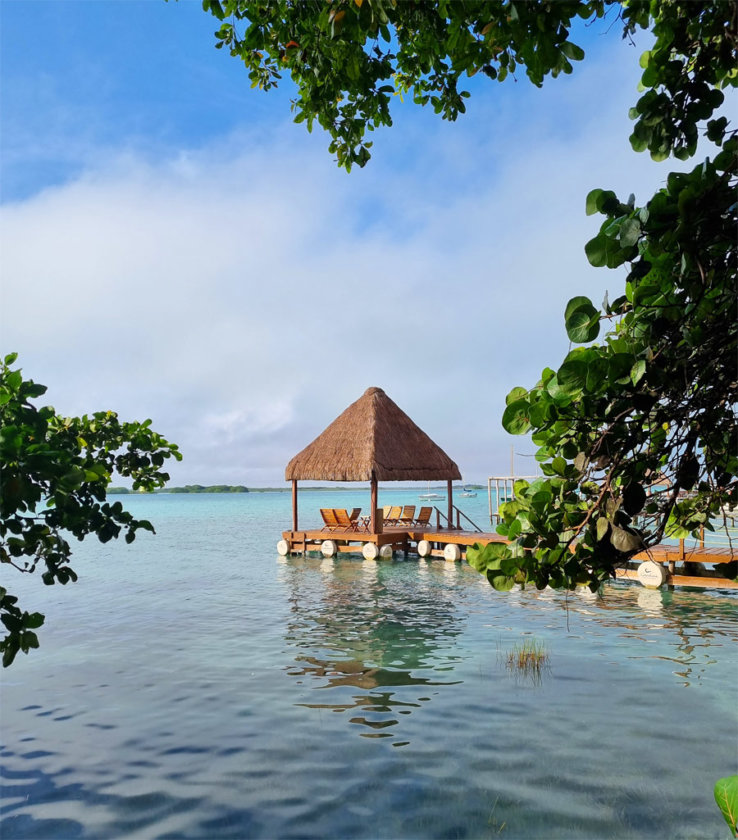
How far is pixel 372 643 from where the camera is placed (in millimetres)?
9844

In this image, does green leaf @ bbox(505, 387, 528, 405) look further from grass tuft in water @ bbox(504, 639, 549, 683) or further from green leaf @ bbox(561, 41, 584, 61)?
grass tuft in water @ bbox(504, 639, 549, 683)

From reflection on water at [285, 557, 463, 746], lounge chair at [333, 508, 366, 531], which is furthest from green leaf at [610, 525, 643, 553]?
lounge chair at [333, 508, 366, 531]

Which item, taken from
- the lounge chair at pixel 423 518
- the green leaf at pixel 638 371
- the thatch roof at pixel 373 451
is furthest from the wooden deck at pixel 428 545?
the green leaf at pixel 638 371

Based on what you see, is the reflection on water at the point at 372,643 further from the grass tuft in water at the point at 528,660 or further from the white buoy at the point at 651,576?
the white buoy at the point at 651,576

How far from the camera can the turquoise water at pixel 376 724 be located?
493 centimetres

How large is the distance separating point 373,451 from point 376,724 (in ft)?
44.2

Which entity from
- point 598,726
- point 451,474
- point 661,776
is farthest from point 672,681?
point 451,474

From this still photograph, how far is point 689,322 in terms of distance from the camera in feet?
6.16

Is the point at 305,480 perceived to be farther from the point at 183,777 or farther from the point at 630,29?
the point at 630,29

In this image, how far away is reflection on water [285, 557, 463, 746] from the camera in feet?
23.7

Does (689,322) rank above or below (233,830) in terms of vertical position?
above

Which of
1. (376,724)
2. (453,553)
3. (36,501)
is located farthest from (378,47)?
(453,553)

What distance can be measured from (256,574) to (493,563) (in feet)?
56.8

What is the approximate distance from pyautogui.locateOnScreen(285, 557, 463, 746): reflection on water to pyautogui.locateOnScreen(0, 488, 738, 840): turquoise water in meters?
0.04
